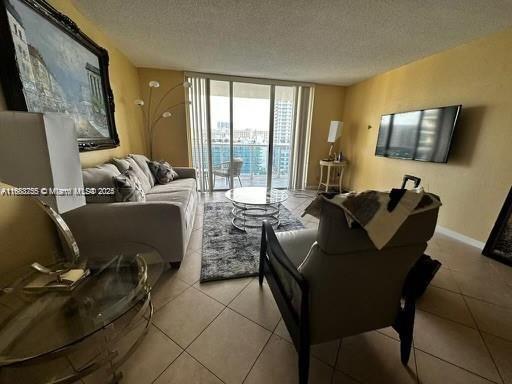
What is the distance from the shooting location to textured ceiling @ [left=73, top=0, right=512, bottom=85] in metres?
1.71

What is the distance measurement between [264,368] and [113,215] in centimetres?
137

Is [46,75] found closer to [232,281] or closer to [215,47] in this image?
[215,47]

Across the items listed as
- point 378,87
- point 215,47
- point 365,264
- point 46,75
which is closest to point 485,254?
point 365,264

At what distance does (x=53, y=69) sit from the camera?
1.52m

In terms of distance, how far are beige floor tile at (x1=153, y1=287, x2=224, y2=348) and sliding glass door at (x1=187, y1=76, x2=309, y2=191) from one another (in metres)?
2.83

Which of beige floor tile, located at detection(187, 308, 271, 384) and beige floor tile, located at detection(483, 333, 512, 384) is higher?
beige floor tile, located at detection(483, 333, 512, 384)

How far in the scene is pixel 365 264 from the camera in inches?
30.8

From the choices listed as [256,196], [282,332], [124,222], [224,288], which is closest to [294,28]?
[256,196]

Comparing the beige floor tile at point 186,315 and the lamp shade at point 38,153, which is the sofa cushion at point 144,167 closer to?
the beige floor tile at point 186,315

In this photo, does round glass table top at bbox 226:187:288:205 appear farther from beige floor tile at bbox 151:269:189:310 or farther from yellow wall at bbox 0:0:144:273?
yellow wall at bbox 0:0:144:273

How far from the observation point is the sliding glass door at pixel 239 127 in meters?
3.70

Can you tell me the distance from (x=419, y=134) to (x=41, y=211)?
153 inches

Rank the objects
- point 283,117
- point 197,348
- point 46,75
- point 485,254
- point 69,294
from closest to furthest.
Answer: point 69,294
point 197,348
point 46,75
point 485,254
point 283,117

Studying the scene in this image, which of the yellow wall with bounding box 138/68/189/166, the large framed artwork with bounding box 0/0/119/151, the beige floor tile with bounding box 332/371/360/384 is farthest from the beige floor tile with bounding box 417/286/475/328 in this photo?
the yellow wall with bounding box 138/68/189/166
